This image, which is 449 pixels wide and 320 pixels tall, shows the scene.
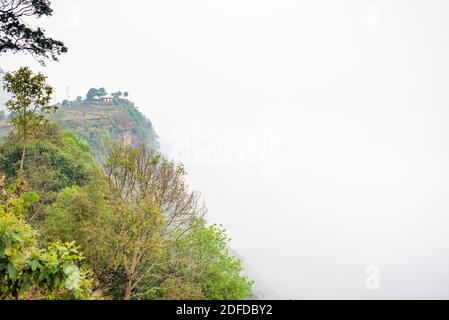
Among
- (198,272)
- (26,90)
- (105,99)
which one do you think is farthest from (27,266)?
(105,99)

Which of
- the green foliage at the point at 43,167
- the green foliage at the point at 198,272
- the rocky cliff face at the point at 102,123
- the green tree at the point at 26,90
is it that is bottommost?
the green foliage at the point at 198,272

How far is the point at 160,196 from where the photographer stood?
49.8 ft

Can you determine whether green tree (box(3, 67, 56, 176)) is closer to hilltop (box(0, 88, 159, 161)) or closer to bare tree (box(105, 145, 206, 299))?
bare tree (box(105, 145, 206, 299))

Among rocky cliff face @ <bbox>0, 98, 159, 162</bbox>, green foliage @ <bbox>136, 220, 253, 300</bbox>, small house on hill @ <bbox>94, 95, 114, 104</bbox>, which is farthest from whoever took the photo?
small house on hill @ <bbox>94, 95, 114, 104</bbox>

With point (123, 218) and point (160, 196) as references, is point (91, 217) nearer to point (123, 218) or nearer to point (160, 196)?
point (123, 218)

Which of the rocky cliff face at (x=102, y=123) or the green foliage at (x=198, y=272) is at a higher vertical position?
the rocky cliff face at (x=102, y=123)

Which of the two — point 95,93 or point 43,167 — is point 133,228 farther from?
point 95,93

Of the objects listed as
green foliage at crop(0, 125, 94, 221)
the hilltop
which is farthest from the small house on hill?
green foliage at crop(0, 125, 94, 221)

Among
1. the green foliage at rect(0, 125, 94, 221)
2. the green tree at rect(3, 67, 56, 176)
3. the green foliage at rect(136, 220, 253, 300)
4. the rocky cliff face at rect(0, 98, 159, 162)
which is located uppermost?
the rocky cliff face at rect(0, 98, 159, 162)

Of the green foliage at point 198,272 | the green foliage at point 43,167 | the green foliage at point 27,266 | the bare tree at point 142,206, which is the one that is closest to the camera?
the green foliage at point 27,266

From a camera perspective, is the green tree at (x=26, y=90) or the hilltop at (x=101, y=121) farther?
the hilltop at (x=101, y=121)

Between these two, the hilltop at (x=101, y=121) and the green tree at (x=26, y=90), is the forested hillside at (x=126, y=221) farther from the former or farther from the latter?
the hilltop at (x=101, y=121)

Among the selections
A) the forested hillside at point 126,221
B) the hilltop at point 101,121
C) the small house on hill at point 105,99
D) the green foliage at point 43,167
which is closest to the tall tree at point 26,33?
the forested hillside at point 126,221

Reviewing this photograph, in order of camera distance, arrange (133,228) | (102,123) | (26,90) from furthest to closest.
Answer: (102,123), (26,90), (133,228)
